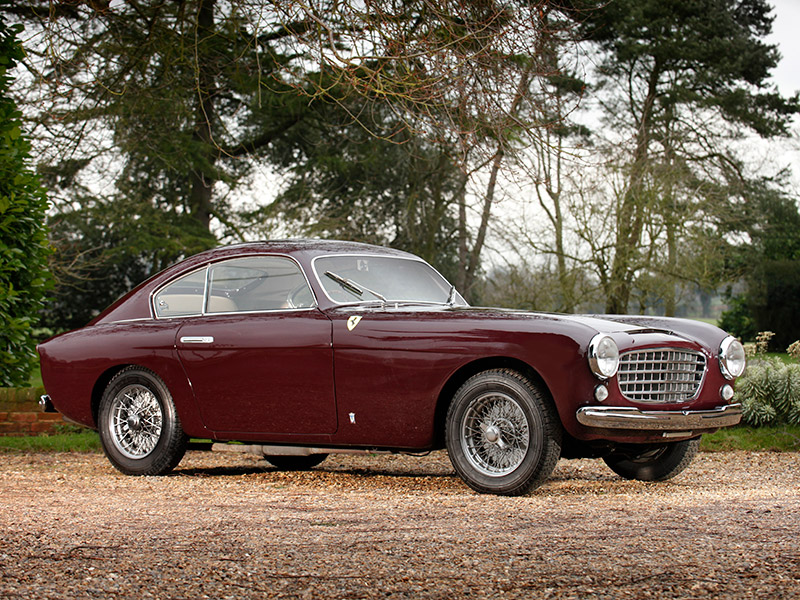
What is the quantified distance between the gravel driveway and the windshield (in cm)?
134

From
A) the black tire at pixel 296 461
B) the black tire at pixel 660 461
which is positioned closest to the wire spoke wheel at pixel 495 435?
the black tire at pixel 660 461

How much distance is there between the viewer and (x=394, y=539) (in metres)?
4.36

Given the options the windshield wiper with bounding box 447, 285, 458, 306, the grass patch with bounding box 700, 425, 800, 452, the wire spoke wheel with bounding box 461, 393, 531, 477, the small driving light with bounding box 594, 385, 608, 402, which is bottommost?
the grass patch with bounding box 700, 425, 800, 452

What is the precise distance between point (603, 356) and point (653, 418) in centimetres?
52

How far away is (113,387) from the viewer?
24.5 ft

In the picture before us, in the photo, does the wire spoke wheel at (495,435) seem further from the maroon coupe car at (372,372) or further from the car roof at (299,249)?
the car roof at (299,249)

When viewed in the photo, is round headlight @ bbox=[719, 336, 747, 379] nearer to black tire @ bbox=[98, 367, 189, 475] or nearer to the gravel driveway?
the gravel driveway

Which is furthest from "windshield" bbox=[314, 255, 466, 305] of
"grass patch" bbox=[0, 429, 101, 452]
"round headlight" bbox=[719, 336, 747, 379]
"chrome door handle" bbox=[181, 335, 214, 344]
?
"grass patch" bbox=[0, 429, 101, 452]

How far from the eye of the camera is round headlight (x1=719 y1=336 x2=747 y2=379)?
21.1 ft

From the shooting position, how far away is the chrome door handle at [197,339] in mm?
6991

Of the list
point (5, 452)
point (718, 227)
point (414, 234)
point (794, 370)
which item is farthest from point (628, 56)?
point (5, 452)

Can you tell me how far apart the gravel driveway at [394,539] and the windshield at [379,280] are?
1340mm

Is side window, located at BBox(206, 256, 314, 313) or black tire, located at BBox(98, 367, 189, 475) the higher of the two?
side window, located at BBox(206, 256, 314, 313)

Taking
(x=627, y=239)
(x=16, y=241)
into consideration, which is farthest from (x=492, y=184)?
(x=16, y=241)
